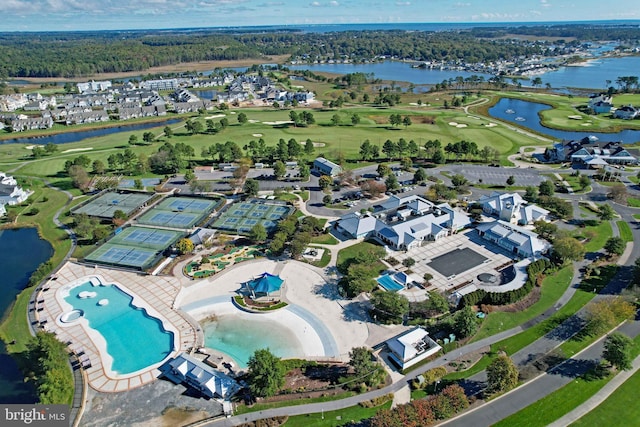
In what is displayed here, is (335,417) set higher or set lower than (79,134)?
lower

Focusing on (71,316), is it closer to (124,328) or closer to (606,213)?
(124,328)

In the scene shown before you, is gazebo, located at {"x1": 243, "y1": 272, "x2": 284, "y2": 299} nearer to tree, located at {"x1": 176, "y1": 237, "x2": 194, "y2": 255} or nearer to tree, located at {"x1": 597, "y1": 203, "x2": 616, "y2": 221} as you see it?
tree, located at {"x1": 176, "y1": 237, "x2": 194, "y2": 255}

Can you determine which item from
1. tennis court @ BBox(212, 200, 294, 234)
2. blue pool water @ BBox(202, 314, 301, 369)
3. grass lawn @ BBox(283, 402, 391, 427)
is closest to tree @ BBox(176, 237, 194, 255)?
tennis court @ BBox(212, 200, 294, 234)

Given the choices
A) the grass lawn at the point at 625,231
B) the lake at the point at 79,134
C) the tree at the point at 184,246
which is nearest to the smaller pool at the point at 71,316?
the tree at the point at 184,246

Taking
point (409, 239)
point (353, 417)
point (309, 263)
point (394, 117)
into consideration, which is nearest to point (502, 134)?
point (394, 117)

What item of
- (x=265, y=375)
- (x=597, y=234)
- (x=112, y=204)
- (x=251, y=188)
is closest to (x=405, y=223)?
(x=597, y=234)

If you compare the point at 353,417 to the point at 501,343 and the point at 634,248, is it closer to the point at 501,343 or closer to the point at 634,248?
the point at 501,343
